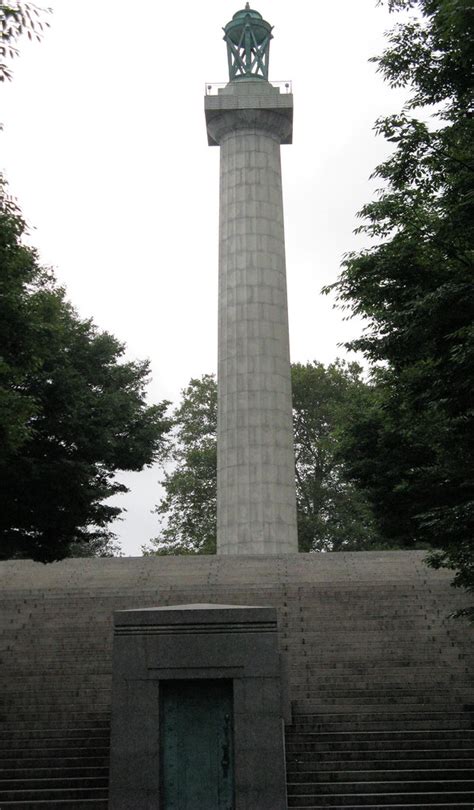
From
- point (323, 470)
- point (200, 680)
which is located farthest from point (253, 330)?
point (200, 680)

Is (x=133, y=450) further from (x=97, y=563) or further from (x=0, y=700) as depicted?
(x=0, y=700)

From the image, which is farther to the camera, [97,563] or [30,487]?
[97,563]

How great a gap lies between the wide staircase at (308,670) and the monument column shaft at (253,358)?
255 inches

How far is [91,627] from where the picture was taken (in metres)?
21.3

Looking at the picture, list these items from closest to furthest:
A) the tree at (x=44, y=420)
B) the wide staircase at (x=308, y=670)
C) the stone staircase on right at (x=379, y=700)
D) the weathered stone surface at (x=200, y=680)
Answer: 1. the weathered stone surface at (x=200, y=680)
2. the stone staircase on right at (x=379, y=700)
3. the wide staircase at (x=308, y=670)
4. the tree at (x=44, y=420)

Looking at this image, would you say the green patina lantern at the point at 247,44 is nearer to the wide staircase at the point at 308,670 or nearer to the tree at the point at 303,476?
the tree at the point at 303,476

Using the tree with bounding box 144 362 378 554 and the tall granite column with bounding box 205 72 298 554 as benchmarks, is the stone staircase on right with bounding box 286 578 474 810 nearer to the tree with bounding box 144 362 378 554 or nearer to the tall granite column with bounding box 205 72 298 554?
the tall granite column with bounding box 205 72 298 554

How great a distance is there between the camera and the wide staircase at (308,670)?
40.8 feet

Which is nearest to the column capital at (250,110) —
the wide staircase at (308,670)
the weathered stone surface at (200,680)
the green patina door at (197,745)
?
the wide staircase at (308,670)

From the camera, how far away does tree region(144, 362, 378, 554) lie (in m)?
49.1

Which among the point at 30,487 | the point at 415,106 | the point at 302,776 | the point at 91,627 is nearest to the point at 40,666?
the point at 91,627

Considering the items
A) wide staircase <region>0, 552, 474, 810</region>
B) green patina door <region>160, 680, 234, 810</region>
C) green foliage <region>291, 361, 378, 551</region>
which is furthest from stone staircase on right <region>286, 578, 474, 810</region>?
green foliage <region>291, 361, 378, 551</region>

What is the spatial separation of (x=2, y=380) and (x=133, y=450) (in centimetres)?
1038

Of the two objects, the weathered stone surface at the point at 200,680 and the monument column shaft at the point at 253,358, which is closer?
the weathered stone surface at the point at 200,680
